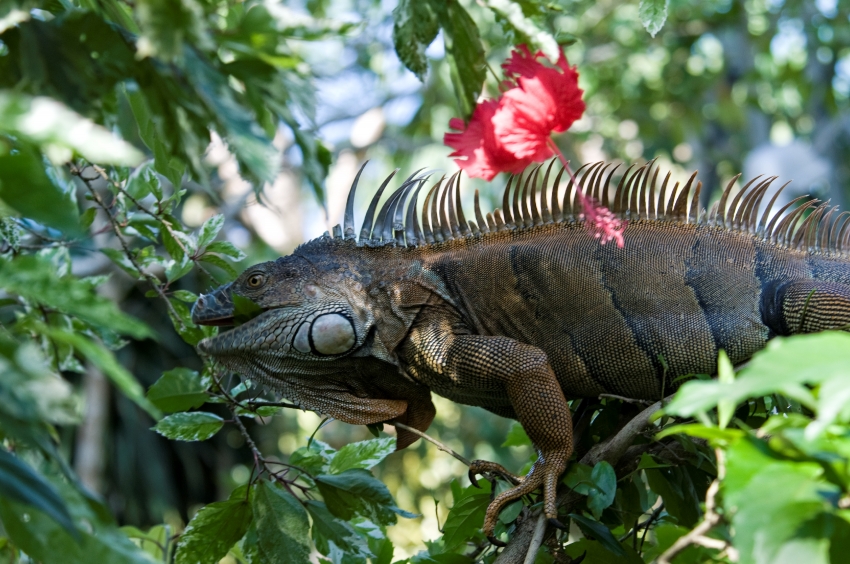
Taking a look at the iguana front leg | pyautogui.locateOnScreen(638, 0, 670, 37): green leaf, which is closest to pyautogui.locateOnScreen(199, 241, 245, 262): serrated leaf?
the iguana front leg

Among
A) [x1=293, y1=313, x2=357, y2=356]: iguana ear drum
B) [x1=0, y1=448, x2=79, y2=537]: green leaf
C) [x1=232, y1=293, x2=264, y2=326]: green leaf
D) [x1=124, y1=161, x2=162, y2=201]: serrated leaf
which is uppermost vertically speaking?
[x1=124, y1=161, x2=162, y2=201]: serrated leaf

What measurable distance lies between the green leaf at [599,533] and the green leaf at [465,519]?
1.30 ft

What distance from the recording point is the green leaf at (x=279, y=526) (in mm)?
2580

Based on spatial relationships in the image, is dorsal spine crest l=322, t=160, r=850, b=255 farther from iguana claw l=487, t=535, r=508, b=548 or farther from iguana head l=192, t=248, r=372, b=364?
iguana claw l=487, t=535, r=508, b=548

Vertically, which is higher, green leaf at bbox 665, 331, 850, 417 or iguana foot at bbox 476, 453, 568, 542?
green leaf at bbox 665, 331, 850, 417

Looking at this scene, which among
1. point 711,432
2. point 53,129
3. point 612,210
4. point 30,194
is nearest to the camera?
point 53,129

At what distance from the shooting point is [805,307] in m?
2.89

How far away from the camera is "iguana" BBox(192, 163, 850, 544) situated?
303 centimetres

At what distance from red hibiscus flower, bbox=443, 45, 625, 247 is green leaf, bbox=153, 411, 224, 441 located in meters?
1.25

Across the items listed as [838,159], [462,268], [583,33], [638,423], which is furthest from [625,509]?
[583,33]

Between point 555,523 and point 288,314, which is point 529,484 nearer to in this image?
point 555,523

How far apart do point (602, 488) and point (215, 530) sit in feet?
4.05

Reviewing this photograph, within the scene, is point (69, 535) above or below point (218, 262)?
below

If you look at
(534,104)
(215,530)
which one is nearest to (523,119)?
(534,104)
